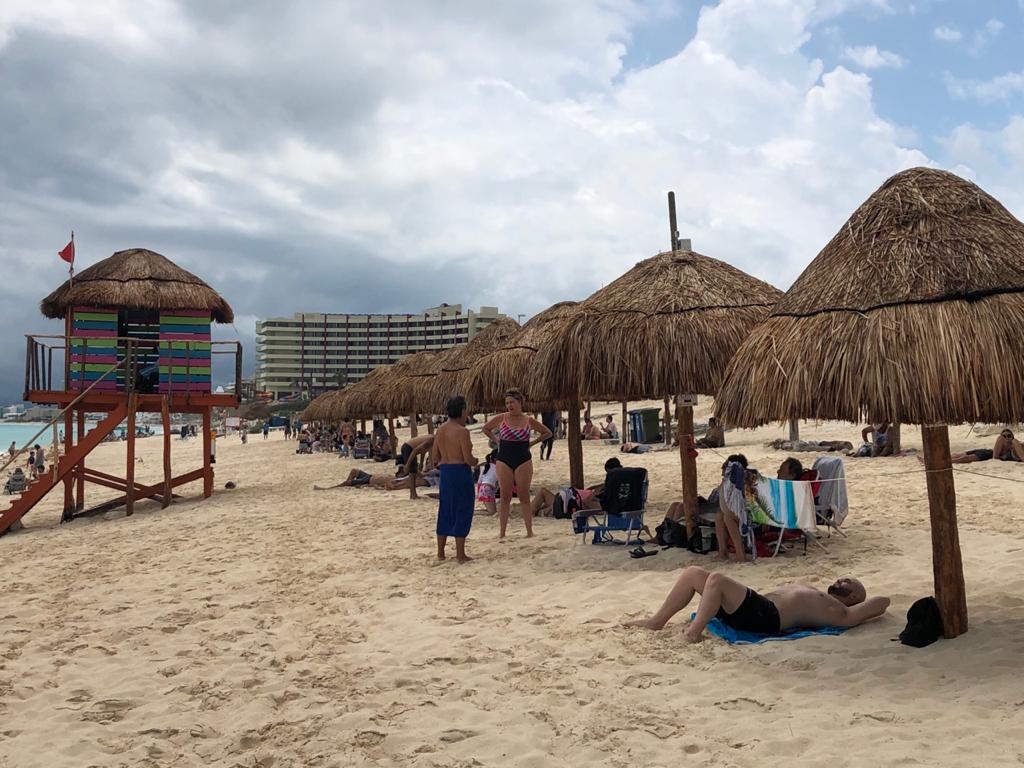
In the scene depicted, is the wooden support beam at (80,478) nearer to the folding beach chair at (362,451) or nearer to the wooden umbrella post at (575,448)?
the wooden umbrella post at (575,448)

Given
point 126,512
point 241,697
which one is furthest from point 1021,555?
point 126,512

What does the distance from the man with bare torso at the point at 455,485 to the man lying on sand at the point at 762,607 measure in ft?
7.63

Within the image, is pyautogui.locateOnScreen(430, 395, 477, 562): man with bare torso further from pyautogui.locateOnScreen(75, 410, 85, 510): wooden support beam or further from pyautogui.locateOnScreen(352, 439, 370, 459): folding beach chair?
pyautogui.locateOnScreen(352, 439, 370, 459): folding beach chair

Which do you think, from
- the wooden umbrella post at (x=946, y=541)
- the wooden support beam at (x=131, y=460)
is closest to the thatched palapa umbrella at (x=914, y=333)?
the wooden umbrella post at (x=946, y=541)

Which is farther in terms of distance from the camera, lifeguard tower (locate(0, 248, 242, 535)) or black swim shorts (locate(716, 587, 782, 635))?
lifeguard tower (locate(0, 248, 242, 535))

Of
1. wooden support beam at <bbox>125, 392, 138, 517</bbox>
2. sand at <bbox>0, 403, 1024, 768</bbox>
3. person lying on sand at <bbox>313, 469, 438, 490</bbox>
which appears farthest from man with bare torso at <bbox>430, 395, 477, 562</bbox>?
wooden support beam at <bbox>125, 392, 138, 517</bbox>

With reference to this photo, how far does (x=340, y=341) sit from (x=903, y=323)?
395 feet

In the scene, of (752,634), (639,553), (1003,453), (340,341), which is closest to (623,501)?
(639,553)

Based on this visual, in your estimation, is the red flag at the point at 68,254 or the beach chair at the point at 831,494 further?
the red flag at the point at 68,254

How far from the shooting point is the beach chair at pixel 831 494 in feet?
20.6

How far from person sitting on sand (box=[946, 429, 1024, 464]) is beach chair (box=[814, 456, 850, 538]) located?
581 centimetres

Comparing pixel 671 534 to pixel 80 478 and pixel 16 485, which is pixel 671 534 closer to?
pixel 80 478

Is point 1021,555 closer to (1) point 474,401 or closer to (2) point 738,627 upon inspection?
(2) point 738,627

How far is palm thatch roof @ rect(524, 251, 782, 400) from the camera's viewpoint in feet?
22.5
